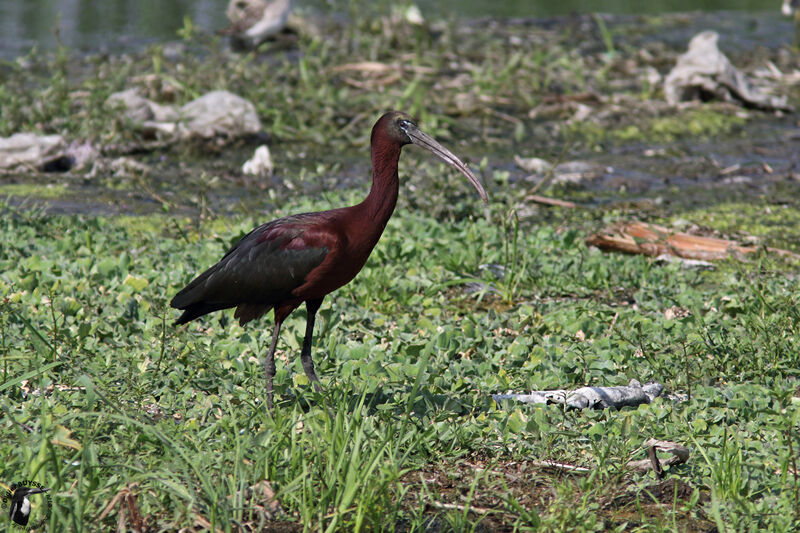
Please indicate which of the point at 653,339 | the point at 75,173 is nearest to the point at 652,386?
the point at 653,339

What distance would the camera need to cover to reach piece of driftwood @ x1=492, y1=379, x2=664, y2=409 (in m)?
4.06

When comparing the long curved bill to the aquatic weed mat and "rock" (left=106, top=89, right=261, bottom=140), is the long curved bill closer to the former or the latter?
the aquatic weed mat

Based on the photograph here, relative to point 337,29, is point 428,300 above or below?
below

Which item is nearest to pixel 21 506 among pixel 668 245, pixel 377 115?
pixel 668 245

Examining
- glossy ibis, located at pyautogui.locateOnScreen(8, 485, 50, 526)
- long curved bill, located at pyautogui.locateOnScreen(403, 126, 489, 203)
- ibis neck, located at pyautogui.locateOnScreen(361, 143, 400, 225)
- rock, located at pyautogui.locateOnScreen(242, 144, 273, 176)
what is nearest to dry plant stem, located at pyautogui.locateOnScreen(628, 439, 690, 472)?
long curved bill, located at pyautogui.locateOnScreen(403, 126, 489, 203)

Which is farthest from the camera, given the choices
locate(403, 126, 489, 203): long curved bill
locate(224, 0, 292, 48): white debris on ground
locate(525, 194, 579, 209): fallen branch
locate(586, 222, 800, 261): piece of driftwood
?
locate(224, 0, 292, 48): white debris on ground

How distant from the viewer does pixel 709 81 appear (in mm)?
10016

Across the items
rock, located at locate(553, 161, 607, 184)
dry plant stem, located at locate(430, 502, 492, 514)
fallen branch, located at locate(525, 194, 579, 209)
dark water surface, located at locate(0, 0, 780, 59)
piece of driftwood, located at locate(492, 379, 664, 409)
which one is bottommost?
dry plant stem, located at locate(430, 502, 492, 514)

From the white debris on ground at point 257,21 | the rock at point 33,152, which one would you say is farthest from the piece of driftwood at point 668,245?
the white debris on ground at point 257,21

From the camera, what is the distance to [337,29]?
1209 cm

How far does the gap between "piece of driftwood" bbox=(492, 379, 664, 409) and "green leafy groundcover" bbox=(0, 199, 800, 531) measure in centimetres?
11

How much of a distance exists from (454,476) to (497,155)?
215 inches

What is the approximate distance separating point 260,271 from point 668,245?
10.3ft

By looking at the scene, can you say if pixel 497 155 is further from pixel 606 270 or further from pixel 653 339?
pixel 653 339
